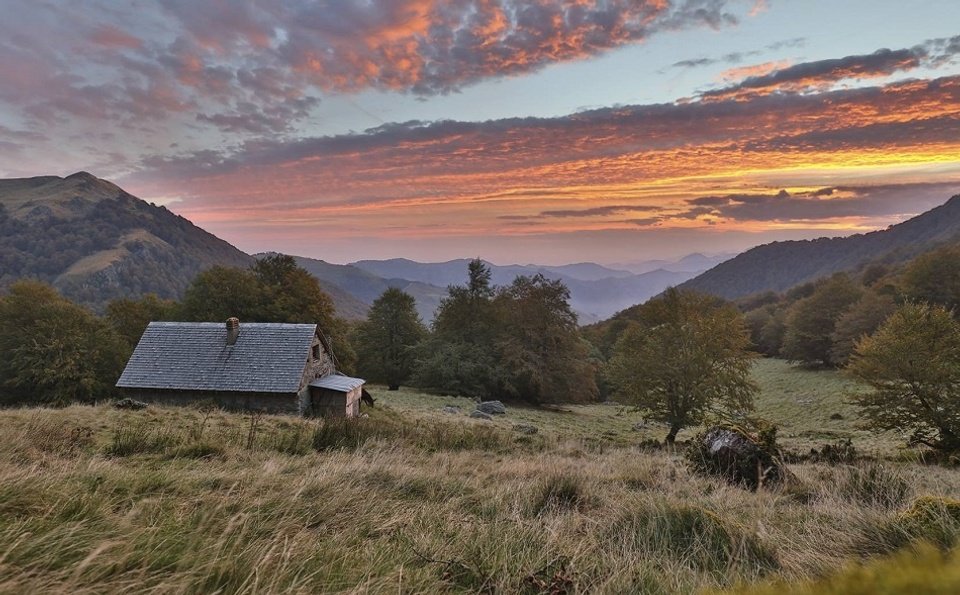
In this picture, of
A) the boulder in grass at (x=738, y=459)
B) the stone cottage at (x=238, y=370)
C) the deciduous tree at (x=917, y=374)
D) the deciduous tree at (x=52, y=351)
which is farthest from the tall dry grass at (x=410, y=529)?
the deciduous tree at (x=52, y=351)

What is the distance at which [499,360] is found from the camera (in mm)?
41562

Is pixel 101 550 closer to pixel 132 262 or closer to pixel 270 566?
pixel 270 566

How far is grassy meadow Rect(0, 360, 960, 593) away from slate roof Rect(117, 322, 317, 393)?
17893 mm

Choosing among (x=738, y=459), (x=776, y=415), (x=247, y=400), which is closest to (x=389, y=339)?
(x=247, y=400)

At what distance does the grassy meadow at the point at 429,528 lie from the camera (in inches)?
99.4

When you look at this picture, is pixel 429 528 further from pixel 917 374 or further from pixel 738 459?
pixel 917 374

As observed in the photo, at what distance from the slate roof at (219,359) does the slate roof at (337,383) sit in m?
1.76

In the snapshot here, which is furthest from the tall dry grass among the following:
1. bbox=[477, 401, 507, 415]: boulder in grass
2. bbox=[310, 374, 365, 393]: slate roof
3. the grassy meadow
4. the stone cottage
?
bbox=[477, 401, 507, 415]: boulder in grass

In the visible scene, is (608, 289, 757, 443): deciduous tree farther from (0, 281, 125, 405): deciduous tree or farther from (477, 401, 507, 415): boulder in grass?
(0, 281, 125, 405): deciduous tree

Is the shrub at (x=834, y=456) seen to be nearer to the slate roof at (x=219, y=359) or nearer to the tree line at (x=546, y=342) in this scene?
the tree line at (x=546, y=342)

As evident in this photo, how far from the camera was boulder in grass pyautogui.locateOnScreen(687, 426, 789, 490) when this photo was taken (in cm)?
803

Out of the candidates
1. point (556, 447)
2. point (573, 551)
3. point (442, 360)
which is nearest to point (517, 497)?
point (573, 551)

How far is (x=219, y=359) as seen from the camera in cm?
2614

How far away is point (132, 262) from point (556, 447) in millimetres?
237184
